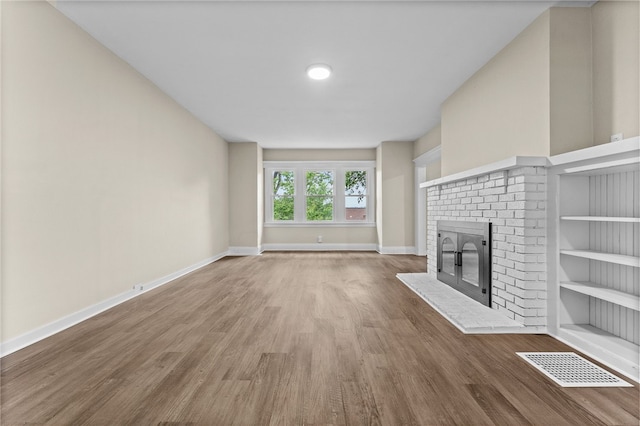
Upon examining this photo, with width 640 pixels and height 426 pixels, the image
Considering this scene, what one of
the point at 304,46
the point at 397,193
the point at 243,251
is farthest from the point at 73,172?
the point at 397,193

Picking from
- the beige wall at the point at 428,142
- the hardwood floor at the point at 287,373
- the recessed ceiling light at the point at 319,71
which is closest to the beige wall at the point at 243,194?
the beige wall at the point at 428,142

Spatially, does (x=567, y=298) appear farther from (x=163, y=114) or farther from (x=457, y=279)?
(x=163, y=114)

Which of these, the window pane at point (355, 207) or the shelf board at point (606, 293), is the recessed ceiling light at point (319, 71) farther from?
the window pane at point (355, 207)

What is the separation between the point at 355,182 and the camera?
27.3 ft

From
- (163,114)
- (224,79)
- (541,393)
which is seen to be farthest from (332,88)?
(541,393)

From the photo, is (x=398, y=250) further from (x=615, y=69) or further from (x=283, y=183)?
(x=615, y=69)

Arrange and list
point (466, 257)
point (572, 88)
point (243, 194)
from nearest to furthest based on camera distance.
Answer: point (572, 88) → point (466, 257) → point (243, 194)

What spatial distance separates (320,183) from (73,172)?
5.98 metres

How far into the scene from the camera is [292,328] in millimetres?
2699

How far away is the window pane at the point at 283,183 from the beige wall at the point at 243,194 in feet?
2.80

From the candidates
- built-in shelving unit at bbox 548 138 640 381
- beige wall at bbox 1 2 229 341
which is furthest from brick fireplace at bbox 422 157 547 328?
beige wall at bbox 1 2 229 341

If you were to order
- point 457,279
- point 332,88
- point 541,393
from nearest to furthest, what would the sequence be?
point 541,393 < point 457,279 < point 332,88

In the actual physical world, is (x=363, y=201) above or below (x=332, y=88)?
below

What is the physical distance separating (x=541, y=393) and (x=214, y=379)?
6.06 feet
